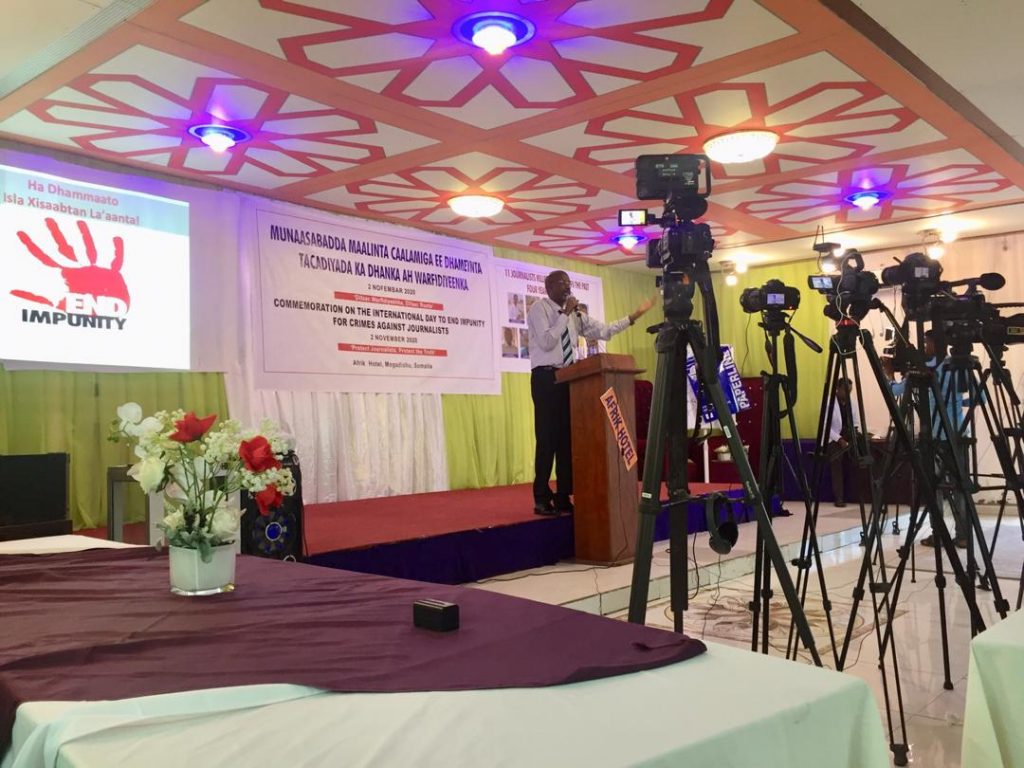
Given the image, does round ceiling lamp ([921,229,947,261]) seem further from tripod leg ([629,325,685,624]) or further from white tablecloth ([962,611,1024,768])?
white tablecloth ([962,611,1024,768])

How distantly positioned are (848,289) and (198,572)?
67.2 inches

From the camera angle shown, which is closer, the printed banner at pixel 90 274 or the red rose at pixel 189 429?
the red rose at pixel 189 429

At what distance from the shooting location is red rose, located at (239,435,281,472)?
1429mm

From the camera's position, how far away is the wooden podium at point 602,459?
3865mm

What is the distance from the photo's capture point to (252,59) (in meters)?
3.42

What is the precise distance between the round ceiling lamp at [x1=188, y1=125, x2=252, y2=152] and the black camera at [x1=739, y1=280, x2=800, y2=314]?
126 inches

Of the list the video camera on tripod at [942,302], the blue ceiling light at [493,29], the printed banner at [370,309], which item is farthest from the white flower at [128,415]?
the printed banner at [370,309]

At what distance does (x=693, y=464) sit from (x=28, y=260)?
566 cm

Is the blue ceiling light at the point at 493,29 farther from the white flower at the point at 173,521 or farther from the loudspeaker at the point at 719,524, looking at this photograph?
the white flower at the point at 173,521

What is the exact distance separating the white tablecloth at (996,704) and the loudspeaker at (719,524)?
0.65m

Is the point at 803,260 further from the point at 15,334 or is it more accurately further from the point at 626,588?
the point at 15,334

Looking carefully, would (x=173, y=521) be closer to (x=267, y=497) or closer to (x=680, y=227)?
(x=267, y=497)

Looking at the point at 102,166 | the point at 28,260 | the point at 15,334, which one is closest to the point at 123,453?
the point at 15,334

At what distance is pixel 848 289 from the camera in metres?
2.11
